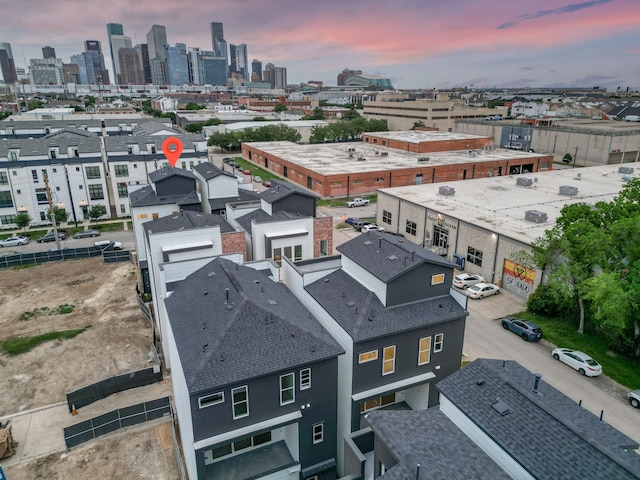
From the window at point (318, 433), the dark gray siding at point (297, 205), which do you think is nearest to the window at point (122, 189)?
the dark gray siding at point (297, 205)

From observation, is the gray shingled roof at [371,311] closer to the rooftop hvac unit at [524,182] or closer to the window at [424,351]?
the window at [424,351]

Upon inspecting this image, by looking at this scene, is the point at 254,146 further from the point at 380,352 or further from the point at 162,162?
the point at 380,352

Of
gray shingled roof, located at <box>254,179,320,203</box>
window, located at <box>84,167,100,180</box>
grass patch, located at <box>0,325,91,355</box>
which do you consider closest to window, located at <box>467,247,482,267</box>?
gray shingled roof, located at <box>254,179,320,203</box>

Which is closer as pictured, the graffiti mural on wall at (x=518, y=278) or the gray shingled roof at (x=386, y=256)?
the gray shingled roof at (x=386, y=256)

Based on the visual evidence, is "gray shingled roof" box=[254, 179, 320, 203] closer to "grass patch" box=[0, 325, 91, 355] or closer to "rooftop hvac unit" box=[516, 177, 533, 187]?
"grass patch" box=[0, 325, 91, 355]

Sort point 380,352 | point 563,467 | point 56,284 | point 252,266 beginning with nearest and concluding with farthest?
point 563,467, point 380,352, point 252,266, point 56,284

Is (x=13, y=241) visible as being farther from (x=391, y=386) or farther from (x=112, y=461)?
(x=391, y=386)

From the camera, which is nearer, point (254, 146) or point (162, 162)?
point (162, 162)

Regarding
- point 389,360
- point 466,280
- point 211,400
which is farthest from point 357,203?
point 211,400

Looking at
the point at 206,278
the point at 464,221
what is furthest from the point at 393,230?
the point at 206,278
